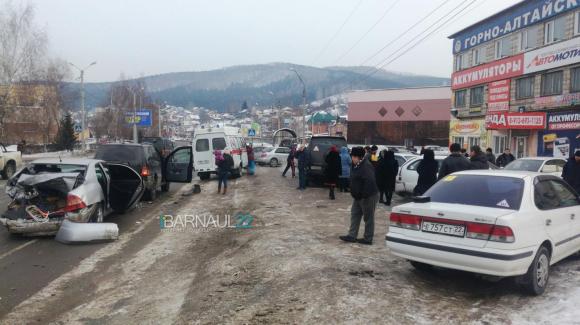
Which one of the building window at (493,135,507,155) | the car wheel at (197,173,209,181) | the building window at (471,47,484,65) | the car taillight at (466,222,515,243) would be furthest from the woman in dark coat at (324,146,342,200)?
the building window at (471,47,484,65)

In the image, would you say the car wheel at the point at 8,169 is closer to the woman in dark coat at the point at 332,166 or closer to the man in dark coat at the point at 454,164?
the woman in dark coat at the point at 332,166

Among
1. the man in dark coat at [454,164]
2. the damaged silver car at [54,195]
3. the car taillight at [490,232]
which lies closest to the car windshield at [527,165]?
the man in dark coat at [454,164]

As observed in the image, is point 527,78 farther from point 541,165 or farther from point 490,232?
point 490,232

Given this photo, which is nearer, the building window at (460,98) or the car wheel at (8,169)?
the car wheel at (8,169)

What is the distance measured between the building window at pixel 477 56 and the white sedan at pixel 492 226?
100 feet

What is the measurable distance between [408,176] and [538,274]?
8940 millimetres

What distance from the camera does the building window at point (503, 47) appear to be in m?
30.5

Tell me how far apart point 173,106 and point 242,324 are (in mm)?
185909

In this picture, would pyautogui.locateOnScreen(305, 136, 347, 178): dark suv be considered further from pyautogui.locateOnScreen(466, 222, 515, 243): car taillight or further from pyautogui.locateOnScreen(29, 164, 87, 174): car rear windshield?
pyautogui.locateOnScreen(466, 222, 515, 243): car taillight

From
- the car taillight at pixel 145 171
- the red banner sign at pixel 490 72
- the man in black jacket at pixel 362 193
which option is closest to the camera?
the man in black jacket at pixel 362 193

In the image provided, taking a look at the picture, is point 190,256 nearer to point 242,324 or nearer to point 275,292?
point 275,292

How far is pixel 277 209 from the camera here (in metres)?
11.9

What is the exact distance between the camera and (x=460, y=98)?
37125 millimetres

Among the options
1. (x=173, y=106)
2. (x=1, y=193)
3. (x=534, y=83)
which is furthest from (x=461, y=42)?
(x=173, y=106)
